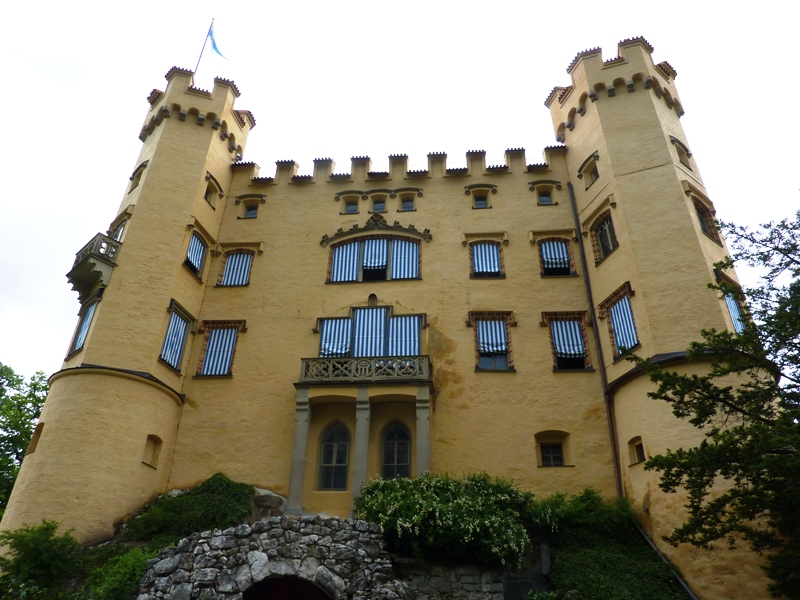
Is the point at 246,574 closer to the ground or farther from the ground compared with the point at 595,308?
closer to the ground

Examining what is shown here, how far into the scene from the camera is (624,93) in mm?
23828

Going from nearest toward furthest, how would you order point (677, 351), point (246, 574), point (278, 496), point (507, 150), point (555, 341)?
1. point (246, 574)
2. point (677, 351)
3. point (278, 496)
4. point (555, 341)
5. point (507, 150)

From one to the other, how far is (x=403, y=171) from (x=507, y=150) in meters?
4.62

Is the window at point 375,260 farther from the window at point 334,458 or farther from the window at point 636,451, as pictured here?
the window at point 636,451

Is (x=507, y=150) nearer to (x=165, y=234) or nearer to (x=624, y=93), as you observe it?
(x=624, y=93)

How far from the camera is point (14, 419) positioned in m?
25.5

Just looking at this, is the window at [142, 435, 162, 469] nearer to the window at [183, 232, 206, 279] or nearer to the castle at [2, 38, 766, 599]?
the castle at [2, 38, 766, 599]

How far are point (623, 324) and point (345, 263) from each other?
34.9 ft

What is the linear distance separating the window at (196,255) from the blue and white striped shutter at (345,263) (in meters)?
5.18

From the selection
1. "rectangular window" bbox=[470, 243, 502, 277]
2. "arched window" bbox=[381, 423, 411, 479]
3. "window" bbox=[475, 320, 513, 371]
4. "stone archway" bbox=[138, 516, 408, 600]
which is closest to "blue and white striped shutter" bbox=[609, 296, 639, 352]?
"window" bbox=[475, 320, 513, 371]

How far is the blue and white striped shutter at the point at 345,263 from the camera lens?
77.4ft

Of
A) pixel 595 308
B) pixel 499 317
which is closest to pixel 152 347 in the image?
pixel 499 317

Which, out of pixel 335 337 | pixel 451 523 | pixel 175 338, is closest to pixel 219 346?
pixel 175 338

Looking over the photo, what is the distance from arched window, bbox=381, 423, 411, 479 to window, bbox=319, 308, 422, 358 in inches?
110
